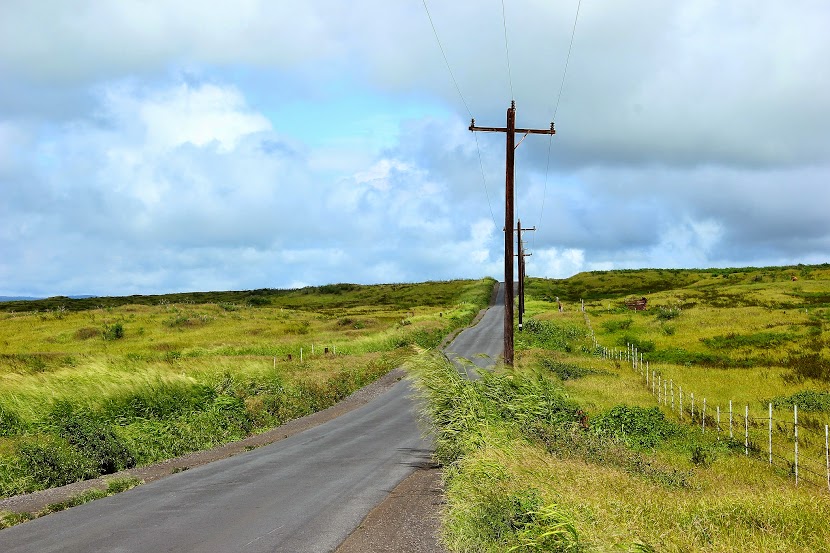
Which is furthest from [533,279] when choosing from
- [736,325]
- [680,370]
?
[680,370]

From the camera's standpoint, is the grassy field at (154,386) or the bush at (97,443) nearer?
the bush at (97,443)

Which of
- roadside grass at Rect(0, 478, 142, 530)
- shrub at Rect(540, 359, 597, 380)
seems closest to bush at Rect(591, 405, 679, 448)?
roadside grass at Rect(0, 478, 142, 530)

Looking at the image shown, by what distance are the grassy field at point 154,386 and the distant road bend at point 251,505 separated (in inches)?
107

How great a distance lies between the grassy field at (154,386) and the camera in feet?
62.1

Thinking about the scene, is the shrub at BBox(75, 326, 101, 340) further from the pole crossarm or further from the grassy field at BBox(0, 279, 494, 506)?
the pole crossarm

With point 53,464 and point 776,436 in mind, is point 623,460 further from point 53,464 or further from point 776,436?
point 53,464

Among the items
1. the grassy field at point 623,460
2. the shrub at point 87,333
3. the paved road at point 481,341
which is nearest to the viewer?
the grassy field at point 623,460

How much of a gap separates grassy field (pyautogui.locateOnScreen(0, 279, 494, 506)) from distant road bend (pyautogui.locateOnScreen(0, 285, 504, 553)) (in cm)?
273

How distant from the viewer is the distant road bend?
443 inches

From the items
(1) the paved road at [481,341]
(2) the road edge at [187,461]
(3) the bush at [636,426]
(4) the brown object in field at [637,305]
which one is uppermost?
A: (4) the brown object in field at [637,305]

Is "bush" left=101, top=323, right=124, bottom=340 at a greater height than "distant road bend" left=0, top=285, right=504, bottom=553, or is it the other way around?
"bush" left=101, top=323, right=124, bottom=340

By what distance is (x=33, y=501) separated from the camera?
14461mm

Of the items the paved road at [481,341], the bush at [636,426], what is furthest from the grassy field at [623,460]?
the paved road at [481,341]

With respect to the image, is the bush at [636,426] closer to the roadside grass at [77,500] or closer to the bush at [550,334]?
the roadside grass at [77,500]
